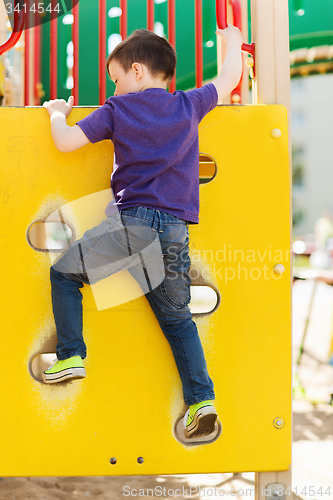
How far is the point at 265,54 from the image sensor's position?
1577 millimetres

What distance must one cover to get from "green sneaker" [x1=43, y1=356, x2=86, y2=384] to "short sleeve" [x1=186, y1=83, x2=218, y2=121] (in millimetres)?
860

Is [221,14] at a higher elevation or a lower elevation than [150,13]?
lower

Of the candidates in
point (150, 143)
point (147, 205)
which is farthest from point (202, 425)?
point (150, 143)

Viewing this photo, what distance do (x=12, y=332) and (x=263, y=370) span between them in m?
0.84

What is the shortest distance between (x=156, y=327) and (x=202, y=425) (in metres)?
0.33

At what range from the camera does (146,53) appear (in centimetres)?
138

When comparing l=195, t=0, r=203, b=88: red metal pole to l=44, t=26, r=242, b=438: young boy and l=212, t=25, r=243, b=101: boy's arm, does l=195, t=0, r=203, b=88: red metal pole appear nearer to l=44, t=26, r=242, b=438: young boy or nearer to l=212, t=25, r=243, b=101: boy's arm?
l=212, t=25, r=243, b=101: boy's arm

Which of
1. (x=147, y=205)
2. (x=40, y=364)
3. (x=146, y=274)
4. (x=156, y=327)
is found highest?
(x=147, y=205)

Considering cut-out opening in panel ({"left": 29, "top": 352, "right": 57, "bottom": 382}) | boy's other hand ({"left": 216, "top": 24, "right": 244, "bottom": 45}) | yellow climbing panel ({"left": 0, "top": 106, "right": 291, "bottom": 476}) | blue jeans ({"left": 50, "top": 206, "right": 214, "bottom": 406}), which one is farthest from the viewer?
cut-out opening in panel ({"left": 29, "top": 352, "right": 57, "bottom": 382})

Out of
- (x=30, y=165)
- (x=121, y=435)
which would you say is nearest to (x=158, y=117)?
(x=30, y=165)

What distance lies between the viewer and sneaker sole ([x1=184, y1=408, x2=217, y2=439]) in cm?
133

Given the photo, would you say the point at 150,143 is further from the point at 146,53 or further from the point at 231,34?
the point at 231,34

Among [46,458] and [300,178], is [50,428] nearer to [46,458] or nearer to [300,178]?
[46,458]

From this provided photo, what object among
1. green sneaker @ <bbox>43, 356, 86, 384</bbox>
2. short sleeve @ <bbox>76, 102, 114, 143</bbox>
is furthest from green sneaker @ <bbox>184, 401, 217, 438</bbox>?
short sleeve @ <bbox>76, 102, 114, 143</bbox>
